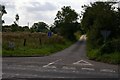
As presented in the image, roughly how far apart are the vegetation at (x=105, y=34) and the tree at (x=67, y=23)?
47.4 m

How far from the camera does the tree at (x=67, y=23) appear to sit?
10962 centimetres

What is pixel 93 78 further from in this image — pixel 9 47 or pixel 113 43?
pixel 9 47

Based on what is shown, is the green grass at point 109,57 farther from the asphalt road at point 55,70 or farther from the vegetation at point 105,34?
the asphalt road at point 55,70

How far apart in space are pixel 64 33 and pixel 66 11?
16927 mm

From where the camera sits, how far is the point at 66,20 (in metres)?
115

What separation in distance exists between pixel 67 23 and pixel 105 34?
269ft

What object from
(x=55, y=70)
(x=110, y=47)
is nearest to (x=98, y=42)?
(x=110, y=47)

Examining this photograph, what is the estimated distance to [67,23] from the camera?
368 feet

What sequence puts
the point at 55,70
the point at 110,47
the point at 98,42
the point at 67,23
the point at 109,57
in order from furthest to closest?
the point at 67,23 → the point at 98,42 → the point at 110,47 → the point at 109,57 → the point at 55,70

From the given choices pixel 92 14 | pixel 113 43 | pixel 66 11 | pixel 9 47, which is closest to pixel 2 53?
pixel 9 47

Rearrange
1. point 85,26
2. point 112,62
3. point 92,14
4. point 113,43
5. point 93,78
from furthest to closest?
point 85,26 → point 92,14 → point 113,43 → point 112,62 → point 93,78

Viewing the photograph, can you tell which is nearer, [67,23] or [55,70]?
[55,70]

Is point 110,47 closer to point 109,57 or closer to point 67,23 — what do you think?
point 109,57

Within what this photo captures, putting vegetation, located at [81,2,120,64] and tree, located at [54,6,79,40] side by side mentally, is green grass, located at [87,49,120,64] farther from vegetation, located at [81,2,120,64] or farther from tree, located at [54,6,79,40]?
tree, located at [54,6,79,40]
